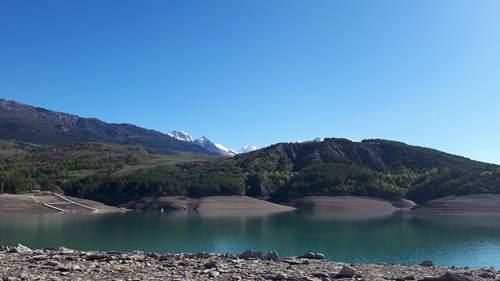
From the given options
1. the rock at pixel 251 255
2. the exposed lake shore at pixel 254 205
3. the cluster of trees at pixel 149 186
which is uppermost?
the cluster of trees at pixel 149 186

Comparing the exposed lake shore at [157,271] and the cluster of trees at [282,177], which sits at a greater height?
the cluster of trees at [282,177]

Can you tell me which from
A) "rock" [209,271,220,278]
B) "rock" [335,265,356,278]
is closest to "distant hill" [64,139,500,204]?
"rock" [335,265,356,278]

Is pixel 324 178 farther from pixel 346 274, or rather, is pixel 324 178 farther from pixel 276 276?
pixel 276 276

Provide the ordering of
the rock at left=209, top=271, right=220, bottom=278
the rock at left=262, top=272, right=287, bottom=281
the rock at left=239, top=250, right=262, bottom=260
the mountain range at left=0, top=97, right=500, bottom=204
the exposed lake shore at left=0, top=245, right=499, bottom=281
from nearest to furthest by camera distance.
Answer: the exposed lake shore at left=0, top=245, right=499, bottom=281 → the rock at left=262, top=272, right=287, bottom=281 → the rock at left=209, top=271, right=220, bottom=278 → the rock at left=239, top=250, right=262, bottom=260 → the mountain range at left=0, top=97, right=500, bottom=204

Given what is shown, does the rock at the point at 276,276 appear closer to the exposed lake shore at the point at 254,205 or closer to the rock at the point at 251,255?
the rock at the point at 251,255

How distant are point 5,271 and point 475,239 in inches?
2125

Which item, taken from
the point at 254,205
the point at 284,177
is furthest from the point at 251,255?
the point at 284,177

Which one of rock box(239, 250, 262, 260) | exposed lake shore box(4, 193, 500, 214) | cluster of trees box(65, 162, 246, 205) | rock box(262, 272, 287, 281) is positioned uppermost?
cluster of trees box(65, 162, 246, 205)

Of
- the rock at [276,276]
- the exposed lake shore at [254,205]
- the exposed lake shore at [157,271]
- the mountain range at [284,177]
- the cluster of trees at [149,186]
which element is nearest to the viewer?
the exposed lake shore at [157,271]

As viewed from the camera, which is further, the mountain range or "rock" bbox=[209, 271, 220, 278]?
the mountain range

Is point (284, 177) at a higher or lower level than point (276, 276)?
higher

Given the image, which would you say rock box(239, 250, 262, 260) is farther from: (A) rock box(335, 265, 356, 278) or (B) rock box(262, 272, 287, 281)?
(B) rock box(262, 272, 287, 281)

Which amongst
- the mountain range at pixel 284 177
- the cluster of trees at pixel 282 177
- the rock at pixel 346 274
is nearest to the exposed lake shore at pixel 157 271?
the rock at pixel 346 274

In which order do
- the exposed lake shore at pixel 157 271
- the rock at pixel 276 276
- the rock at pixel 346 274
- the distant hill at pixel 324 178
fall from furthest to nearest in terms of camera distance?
the distant hill at pixel 324 178
the rock at pixel 346 274
the rock at pixel 276 276
the exposed lake shore at pixel 157 271
